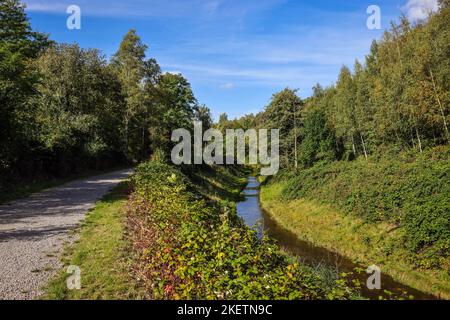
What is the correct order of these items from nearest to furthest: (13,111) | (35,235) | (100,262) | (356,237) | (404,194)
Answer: (100,262) → (35,235) → (13,111) → (404,194) → (356,237)

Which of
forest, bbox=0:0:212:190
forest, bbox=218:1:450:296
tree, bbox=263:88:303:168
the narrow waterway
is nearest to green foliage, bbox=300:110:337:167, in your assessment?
forest, bbox=218:1:450:296

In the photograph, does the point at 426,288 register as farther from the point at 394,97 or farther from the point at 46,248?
the point at 394,97

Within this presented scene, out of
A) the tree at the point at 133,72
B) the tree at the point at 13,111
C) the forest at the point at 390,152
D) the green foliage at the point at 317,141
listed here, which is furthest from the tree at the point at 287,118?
the tree at the point at 13,111

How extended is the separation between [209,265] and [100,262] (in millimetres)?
3466

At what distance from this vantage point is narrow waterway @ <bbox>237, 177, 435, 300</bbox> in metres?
12.9

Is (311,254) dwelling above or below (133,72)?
below

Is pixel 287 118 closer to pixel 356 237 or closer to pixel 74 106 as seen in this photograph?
pixel 356 237

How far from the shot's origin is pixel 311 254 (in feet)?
57.9

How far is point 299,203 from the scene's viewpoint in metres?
27.2

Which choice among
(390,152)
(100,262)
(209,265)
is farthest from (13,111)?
(390,152)

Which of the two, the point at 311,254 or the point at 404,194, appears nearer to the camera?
the point at 311,254

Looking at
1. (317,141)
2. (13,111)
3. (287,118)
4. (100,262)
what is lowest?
(100,262)

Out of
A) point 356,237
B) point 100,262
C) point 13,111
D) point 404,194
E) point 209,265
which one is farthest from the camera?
point 356,237
